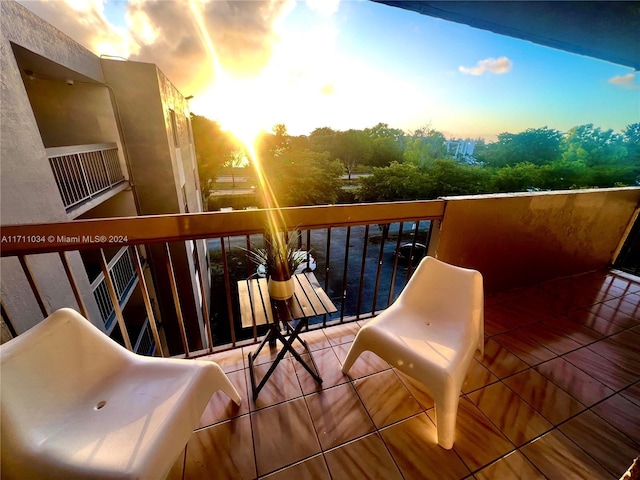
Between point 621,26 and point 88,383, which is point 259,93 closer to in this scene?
point 621,26

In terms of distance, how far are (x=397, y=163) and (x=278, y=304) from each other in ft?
53.2

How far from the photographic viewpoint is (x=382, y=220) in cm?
178

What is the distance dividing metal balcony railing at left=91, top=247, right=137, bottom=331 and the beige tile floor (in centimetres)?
325

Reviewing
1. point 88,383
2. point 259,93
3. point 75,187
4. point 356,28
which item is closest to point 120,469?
point 88,383

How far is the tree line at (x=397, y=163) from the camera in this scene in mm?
15117

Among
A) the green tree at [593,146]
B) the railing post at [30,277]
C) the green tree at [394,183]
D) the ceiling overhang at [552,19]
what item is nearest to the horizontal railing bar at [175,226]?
the railing post at [30,277]

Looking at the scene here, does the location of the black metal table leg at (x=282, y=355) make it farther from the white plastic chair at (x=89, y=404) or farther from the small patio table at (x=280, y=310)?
the white plastic chair at (x=89, y=404)

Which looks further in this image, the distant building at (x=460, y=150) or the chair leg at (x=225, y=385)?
the distant building at (x=460, y=150)

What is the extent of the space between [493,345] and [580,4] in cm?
263

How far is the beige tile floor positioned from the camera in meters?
1.23

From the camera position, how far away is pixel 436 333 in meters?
1.55

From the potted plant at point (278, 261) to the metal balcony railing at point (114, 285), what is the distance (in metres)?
3.28

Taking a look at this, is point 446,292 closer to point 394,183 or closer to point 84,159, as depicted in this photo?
point 84,159

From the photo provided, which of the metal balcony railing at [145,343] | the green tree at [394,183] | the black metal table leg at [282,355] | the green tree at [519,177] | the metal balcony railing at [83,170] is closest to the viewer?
the black metal table leg at [282,355]
